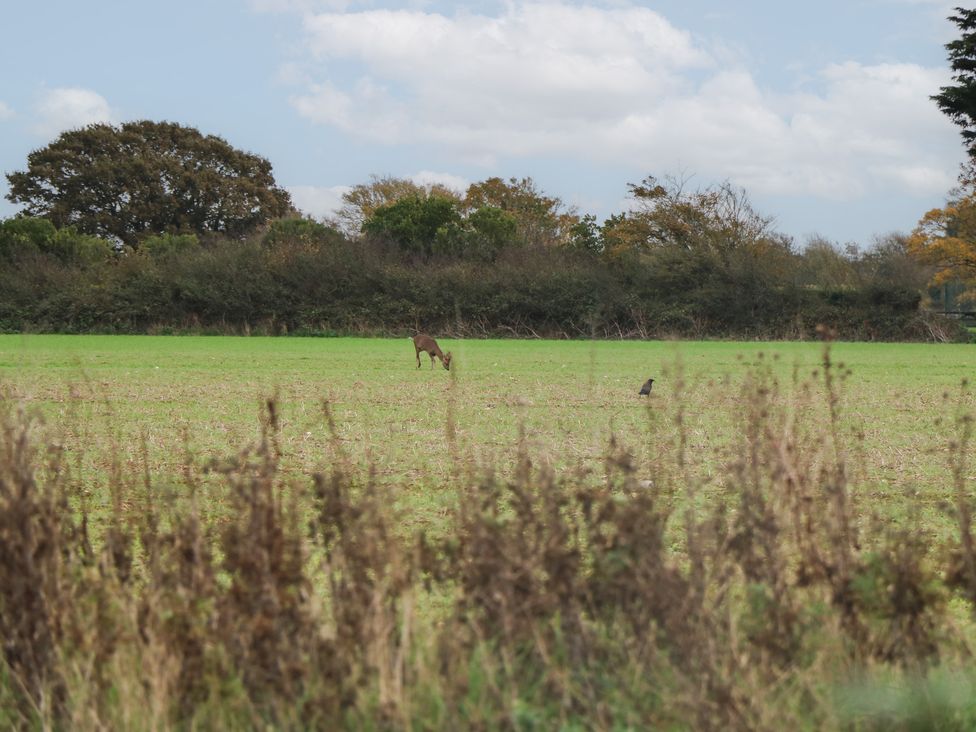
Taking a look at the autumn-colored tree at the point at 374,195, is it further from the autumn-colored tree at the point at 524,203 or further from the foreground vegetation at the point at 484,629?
the foreground vegetation at the point at 484,629

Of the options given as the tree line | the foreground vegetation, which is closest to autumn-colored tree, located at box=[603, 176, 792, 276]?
the tree line

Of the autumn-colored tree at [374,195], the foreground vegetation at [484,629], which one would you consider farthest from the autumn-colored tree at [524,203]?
the foreground vegetation at [484,629]

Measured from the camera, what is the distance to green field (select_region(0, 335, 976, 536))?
841 centimetres

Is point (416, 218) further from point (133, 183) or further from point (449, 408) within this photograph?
point (449, 408)

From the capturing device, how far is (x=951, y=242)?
57312 mm

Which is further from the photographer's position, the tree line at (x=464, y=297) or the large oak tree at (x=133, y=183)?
the large oak tree at (x=133, y=183)

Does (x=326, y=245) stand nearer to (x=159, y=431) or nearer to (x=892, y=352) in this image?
(x=892, y=352)

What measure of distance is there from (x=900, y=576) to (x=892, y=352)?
31.4 metres

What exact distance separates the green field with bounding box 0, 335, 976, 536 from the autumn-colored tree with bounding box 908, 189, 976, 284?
30244 millimetres

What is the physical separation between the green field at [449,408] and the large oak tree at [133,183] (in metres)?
41.1

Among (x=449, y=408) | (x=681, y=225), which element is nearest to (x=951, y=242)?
(x=681, y=225)

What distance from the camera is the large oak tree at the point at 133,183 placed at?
6738cm

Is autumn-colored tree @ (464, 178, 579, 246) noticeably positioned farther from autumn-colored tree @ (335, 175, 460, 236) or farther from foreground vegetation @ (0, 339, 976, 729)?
foreground vegetation @ (0, 339, 976, 729)

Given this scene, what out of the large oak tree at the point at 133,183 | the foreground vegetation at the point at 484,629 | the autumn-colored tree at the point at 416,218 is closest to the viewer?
the foreground vegetation at the point at 484,629
